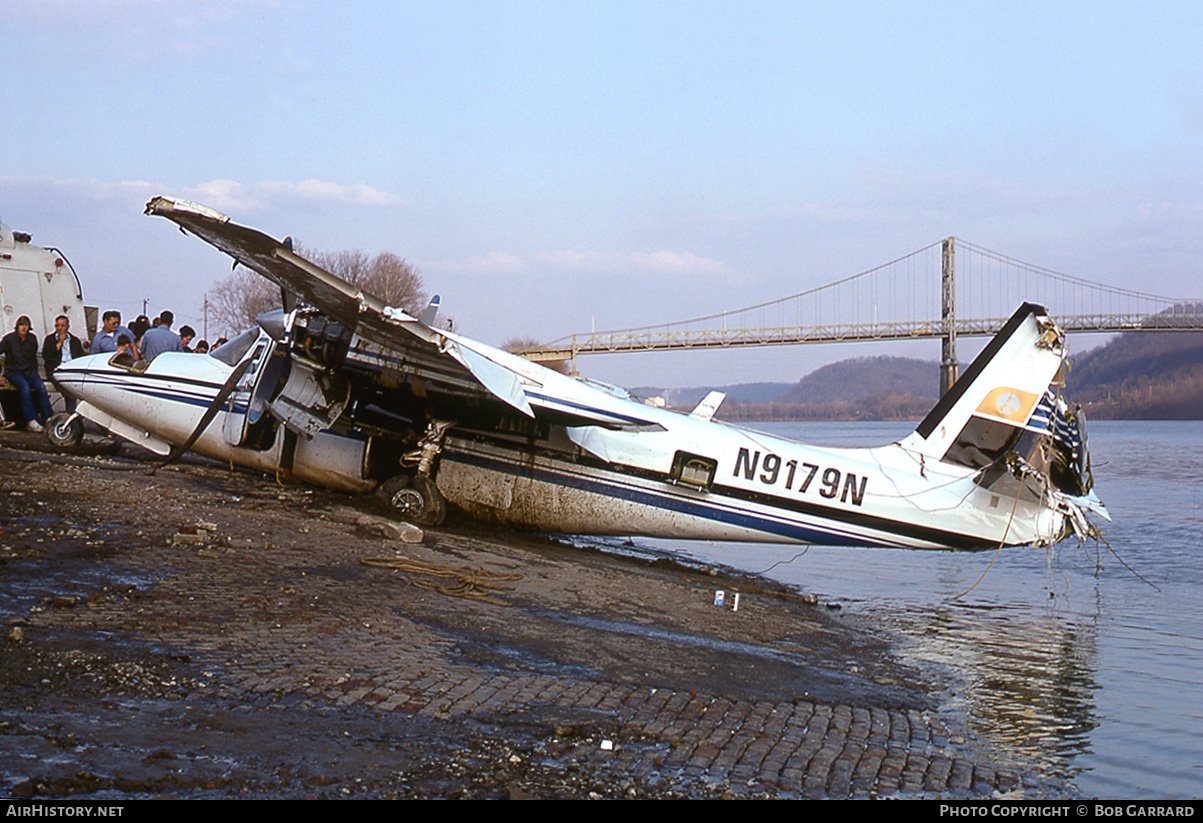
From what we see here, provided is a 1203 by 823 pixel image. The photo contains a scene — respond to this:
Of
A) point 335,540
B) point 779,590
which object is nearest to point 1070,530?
point 779,590

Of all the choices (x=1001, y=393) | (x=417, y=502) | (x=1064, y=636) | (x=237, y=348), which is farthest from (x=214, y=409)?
(x=1064, y=636)

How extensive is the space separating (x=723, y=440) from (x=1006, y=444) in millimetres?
3799

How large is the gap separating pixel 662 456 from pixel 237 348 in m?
6.45

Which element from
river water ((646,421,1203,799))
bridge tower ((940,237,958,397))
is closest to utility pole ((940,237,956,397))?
bridge tower ((940,237,958,397))

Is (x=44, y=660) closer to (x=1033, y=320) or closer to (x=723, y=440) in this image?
(x=723, y=440)

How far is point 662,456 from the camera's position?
14.2 m

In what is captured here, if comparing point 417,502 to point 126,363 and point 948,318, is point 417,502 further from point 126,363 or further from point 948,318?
point 948,318

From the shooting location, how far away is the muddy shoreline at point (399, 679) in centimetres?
536

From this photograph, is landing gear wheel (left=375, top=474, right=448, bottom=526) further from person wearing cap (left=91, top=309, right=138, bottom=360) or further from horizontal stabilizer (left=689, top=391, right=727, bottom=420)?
person wearing cap (left=91, top=309, right=138, bottom=360)

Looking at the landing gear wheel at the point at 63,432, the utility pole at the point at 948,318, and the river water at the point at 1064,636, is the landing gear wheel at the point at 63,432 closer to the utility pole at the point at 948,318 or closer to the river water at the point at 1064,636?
the river water at the point at 1064,636

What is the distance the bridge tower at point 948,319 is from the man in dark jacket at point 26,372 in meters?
90.3

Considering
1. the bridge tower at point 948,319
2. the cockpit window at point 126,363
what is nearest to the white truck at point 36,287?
the cockpit window at point 126,363

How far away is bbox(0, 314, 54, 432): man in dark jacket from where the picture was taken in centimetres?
1722

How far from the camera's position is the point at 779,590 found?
→ 14469 mm
